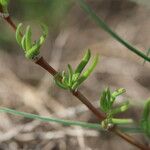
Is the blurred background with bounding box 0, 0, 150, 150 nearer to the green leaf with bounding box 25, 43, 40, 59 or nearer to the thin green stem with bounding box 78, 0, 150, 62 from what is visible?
the thin green stem with bounding box 78, 0, 150, 62

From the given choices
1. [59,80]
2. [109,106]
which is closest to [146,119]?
[109,106]

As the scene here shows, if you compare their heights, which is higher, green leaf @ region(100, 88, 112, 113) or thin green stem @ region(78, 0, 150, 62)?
thin green stem @ region(78, 0, 150, 62)

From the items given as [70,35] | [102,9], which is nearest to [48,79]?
Answer: [70,35]

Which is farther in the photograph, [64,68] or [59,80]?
[64,68]

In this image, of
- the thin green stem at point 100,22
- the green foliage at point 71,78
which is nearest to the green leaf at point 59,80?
the green foliage at point 71,78

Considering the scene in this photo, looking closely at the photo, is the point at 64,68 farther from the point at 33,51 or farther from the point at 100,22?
the point at 33,51

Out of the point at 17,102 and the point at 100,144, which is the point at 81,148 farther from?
the point at 17,102

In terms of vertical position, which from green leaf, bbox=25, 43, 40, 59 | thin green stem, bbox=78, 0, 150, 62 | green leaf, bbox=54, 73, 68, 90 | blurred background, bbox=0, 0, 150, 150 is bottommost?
green leaf, bbox=54, 73, 68, 90

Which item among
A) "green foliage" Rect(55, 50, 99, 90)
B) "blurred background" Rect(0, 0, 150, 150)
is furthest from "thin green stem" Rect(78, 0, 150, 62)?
"blurred background" Rect(0, 0, 150, 150)
